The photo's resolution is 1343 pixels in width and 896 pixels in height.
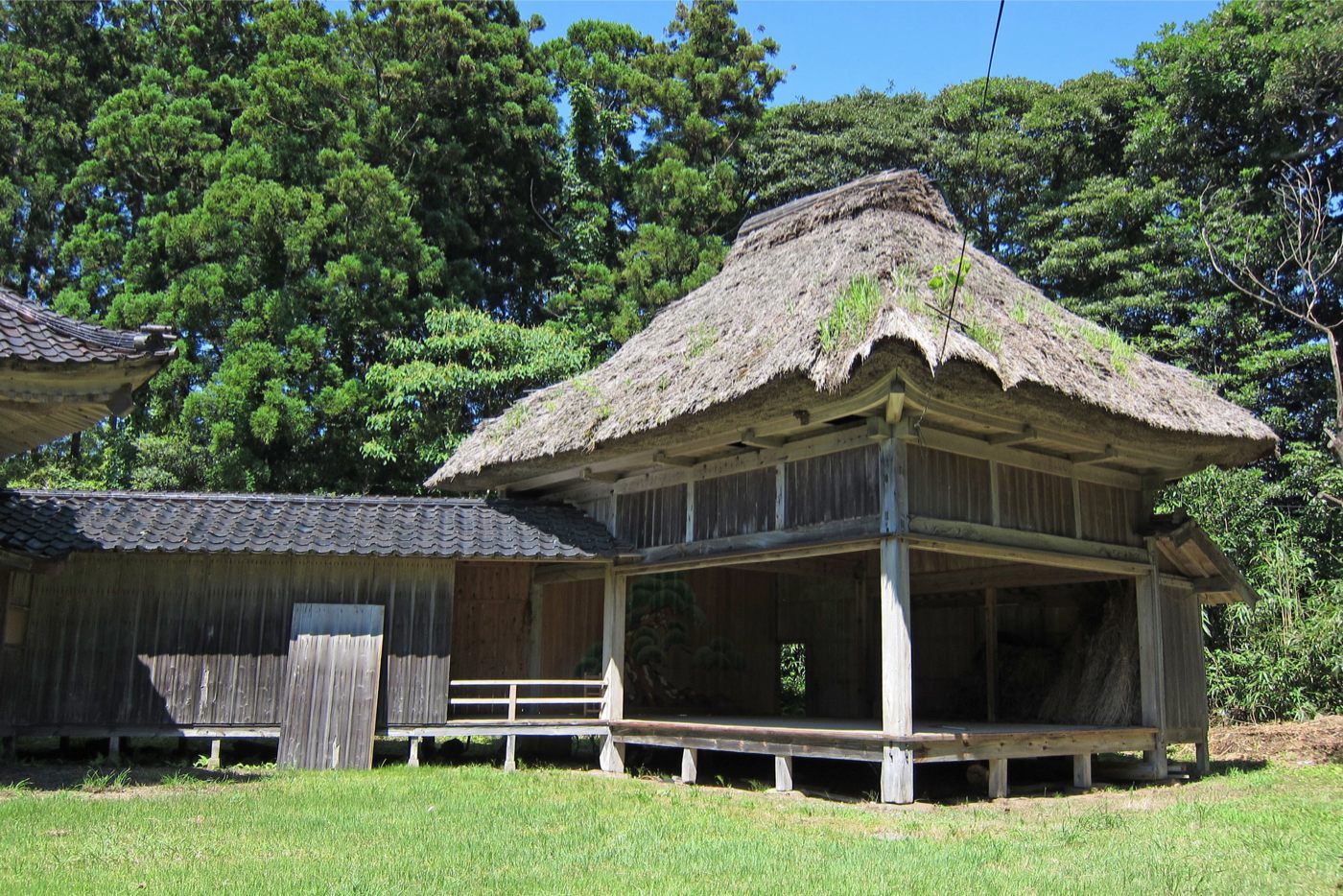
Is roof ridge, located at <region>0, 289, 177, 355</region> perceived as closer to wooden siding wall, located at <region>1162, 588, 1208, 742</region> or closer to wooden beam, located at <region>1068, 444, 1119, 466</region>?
wooden beam, located at <region>1068, 444, 1119, 466</region>

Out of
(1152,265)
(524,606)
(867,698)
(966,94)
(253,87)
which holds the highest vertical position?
(966,94)

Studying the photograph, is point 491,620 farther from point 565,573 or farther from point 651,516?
point 651,516

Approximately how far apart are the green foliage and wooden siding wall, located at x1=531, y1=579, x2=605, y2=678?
20.5 ft

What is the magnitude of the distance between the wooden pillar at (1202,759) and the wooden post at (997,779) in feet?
10.7

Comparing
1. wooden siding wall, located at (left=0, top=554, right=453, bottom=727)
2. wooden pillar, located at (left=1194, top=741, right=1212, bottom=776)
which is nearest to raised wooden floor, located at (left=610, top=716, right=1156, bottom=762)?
wooden pillar, located at (left=1194, top=741, right=1212, bottom=776)

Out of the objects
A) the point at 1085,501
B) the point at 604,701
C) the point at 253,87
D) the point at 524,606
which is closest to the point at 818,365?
the point at 1085,501

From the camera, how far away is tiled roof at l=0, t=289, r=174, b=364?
751cm

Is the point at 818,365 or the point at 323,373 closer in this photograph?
the point at 818,365

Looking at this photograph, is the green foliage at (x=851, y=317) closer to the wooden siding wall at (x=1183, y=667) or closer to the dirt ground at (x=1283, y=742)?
the wooden siding wall at (x=1183, y=667)

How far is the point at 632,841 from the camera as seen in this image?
7.28 meters

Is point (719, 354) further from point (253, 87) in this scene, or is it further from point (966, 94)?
point (966, 94)

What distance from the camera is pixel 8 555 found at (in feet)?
33.6

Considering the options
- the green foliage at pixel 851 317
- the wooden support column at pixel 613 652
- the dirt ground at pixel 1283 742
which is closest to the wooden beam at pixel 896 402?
the green foliage at pixel 851 317

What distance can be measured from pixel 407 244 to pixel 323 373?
3069 mm
